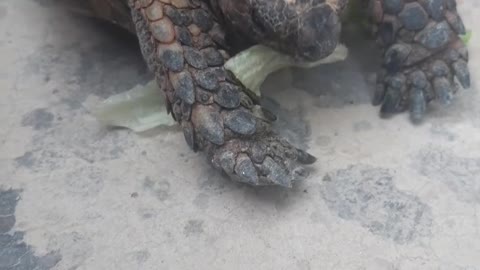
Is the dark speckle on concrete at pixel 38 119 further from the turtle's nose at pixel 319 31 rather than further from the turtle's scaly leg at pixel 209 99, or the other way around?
the turtle's nose at pixel 319 31

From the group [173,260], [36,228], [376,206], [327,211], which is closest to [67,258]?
[36,228]

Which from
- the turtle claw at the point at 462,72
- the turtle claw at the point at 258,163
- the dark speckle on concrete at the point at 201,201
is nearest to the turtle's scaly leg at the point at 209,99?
the turtle claw at the point at 258,163

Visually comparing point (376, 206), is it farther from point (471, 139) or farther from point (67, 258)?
point (67, 258)

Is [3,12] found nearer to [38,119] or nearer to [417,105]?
[38,119]

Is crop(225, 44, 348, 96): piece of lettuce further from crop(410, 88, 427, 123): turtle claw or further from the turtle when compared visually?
crop(410, 88, 427, 123): turtle claw

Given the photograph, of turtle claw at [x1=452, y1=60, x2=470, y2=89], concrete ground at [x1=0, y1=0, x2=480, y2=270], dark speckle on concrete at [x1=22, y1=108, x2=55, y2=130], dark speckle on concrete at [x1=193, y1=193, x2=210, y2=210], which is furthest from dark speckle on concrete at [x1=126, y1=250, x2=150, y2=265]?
turtle claw at [x1=452, y1=60, x2=470, y2=89]

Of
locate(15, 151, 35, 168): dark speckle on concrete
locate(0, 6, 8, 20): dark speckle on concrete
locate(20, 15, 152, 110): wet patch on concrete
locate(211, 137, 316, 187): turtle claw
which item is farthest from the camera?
locate(0, 6, 8, 20): dark speckle on concrete

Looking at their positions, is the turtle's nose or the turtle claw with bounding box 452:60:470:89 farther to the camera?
the turtle claw with bounding box 452:60:470:89
